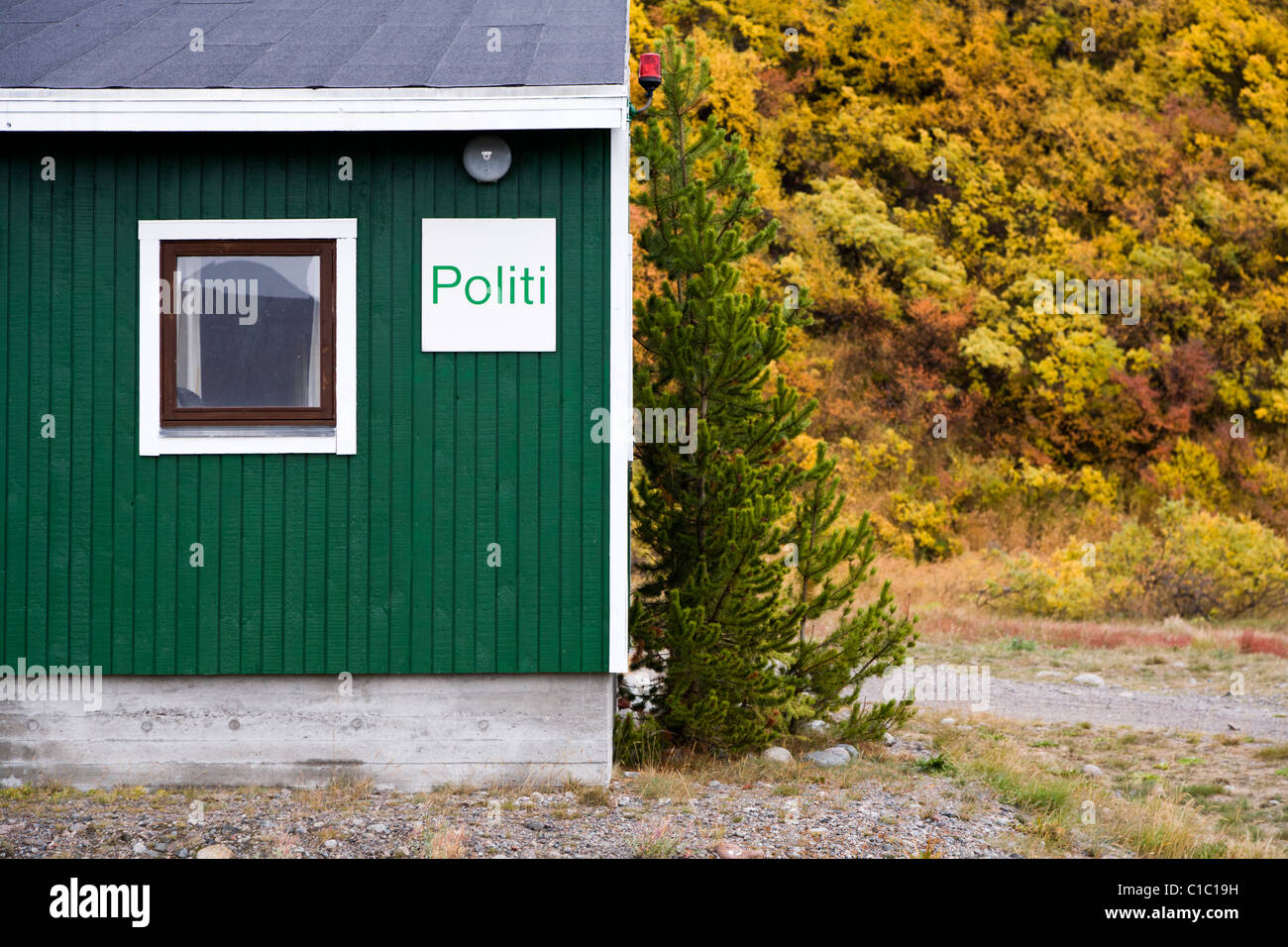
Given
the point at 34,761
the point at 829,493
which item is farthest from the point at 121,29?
the point at 829,493

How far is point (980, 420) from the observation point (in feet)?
68.6

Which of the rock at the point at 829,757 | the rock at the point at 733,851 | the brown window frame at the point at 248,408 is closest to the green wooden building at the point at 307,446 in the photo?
the brown window frame at the point at 248,408

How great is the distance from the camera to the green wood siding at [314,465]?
6.19 metres

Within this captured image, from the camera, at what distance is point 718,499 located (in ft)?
23.3

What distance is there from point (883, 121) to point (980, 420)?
640 centimetres

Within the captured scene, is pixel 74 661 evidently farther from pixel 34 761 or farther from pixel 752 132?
pixel 752 132

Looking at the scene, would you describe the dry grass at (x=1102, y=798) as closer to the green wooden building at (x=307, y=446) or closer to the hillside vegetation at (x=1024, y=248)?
the green wooden building at (x=307, y=446)

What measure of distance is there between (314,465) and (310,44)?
97.3 inches

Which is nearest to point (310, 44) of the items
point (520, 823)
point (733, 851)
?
point (520, 823)

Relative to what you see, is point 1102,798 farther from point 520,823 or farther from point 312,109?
Answer: point 312,109

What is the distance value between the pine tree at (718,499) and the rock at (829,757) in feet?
0.86

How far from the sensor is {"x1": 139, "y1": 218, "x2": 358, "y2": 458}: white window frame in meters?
6.16

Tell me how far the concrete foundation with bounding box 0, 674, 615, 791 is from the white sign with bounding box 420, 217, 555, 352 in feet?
6.12

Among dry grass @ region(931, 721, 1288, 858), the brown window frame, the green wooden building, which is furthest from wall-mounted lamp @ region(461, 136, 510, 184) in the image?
dry grass @ region(931, 721, 1288, 858)
